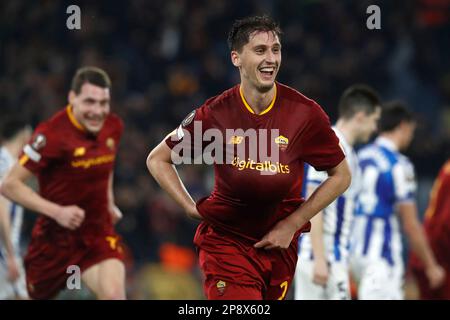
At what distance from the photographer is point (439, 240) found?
9516 millimetres

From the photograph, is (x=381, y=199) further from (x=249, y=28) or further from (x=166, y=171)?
(x=249, y=28)

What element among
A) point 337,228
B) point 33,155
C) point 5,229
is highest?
point 33,155

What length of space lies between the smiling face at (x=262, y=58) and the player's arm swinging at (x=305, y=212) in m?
0.66

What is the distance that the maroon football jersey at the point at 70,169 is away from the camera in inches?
289

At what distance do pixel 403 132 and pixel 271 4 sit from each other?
7.55 meters

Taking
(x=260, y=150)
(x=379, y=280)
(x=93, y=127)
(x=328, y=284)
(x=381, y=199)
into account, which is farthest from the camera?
(x=381, y=199)

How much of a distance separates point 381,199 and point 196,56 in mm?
7395

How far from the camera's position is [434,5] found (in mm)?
15500

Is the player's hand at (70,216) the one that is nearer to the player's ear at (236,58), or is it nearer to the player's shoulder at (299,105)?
the player's ear at (236,58)

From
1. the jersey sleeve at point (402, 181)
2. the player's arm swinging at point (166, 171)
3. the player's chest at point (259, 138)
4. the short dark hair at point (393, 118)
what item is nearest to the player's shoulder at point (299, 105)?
the player's chest at point (259, 138)

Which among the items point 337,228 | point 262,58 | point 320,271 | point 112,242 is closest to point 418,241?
point 337,228

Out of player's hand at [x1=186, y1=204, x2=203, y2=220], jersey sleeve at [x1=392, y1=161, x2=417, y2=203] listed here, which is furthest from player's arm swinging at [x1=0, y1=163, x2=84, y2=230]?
jersey sleeve at [x1=392, y1=161, x2=417, y2=203]

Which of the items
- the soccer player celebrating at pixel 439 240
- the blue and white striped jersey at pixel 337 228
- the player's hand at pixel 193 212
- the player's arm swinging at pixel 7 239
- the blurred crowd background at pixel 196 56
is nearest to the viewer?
the player's hand at pixel 193 212

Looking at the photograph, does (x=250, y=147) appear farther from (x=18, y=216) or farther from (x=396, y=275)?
(x=18, y=216)
